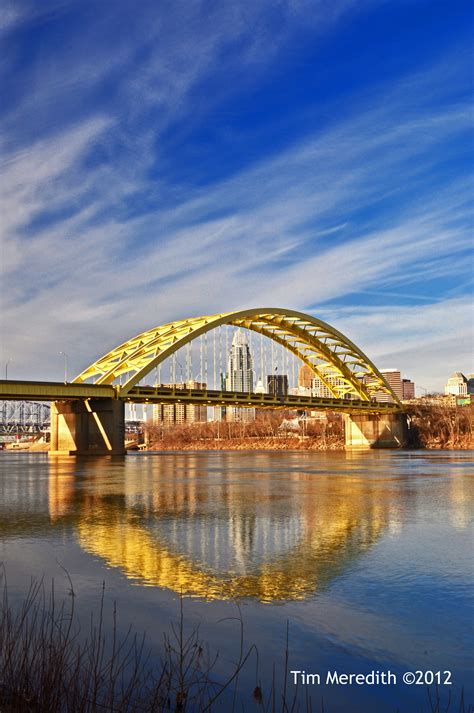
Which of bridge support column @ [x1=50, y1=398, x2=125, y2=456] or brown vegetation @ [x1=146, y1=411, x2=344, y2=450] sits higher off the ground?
bridge support column @ [x1=50, y1=398, x2=125, y2=456]

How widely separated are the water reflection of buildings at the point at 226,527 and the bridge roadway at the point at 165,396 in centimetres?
3063

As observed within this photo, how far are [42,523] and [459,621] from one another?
10.9 meters

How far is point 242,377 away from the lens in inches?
6639

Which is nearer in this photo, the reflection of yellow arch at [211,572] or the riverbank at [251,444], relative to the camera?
the reflection of yellow arch at [211,572]

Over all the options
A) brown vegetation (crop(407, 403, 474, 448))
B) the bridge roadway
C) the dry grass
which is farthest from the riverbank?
the dry grass

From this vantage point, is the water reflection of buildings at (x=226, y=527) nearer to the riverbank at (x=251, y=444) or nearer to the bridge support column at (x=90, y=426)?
the bridge support column at (x=90, y=426)

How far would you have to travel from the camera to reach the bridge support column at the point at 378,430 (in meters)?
102

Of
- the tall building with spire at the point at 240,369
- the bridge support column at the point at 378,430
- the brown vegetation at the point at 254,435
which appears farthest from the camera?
the tall building with spire at the point at 240,369

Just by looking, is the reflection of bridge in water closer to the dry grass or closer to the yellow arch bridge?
the dry grass

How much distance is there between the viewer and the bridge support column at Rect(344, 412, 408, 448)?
102062mm

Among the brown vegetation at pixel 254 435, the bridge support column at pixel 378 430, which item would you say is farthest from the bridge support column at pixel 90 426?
the brown vegetation at pixel 254 435

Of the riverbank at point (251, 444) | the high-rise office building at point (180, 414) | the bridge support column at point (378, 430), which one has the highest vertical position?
the high-rise office building at point (180, 414)

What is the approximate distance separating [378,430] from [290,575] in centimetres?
9602

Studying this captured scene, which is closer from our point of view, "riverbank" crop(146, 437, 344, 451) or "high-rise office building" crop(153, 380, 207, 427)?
"riverbank" crop(146, 437, 344, 451)
